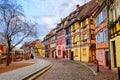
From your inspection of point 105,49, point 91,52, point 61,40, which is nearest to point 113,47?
point 105,49

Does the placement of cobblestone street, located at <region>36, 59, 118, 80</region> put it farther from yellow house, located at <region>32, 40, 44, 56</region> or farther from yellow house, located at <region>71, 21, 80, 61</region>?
yellow house, located at <region>32, 40, 44, 56</region>

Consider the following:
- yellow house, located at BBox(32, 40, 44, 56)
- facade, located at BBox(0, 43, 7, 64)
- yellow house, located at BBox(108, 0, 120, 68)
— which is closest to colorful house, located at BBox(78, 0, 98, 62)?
facade, located at BBox(0, 43, 7, 64)

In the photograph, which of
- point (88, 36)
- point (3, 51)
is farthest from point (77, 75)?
point (3, 51)

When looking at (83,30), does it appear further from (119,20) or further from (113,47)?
(119,20)

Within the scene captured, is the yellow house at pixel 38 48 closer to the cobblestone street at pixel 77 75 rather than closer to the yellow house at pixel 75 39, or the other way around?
the yellow house at pixel 75 39

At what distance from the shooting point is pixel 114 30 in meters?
23.0

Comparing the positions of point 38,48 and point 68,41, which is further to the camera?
point 38,48

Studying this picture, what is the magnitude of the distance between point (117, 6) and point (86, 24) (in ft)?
89.4

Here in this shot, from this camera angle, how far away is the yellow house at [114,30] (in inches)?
829

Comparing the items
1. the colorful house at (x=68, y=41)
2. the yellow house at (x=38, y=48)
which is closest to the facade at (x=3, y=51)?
the colorful house at (x=68, y=41)

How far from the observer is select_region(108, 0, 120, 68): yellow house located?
2105cm

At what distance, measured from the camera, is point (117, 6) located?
2070cm

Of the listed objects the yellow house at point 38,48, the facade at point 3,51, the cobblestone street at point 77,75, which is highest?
the yellow house at point 38,48

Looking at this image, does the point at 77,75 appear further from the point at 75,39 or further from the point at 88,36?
the point at 75,39
